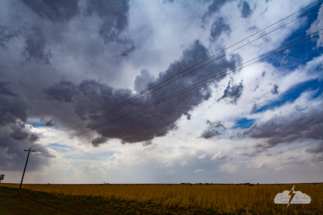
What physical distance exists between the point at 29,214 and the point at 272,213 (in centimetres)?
1823

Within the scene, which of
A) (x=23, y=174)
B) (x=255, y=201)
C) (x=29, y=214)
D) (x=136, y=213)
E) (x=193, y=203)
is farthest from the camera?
(x=23, y=174)

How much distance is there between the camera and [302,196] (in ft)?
53.1

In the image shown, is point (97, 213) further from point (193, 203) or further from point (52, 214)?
point (193, 203)

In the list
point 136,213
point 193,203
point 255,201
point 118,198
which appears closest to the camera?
point 136,213

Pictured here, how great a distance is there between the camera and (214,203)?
15.9 m

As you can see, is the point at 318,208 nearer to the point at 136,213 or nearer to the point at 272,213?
the point at 272,213

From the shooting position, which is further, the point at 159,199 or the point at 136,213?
the point at 159,199

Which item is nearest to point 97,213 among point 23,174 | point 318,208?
point 318,208

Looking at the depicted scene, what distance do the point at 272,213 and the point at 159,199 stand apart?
38.8 feet

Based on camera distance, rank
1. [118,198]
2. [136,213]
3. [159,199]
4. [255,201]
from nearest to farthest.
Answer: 1. [136,213]
2. [255,201]
3. [159,199]
4. [118,198]

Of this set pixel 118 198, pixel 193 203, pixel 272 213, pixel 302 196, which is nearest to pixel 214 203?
pixel 193 203

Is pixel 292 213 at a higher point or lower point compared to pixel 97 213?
higher

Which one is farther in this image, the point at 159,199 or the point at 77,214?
the point at 159,199

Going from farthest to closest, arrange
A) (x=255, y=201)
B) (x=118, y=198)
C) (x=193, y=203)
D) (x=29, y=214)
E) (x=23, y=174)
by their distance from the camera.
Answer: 1. (x=23, y=174)
2. (x=118, y=198)
3. (x=193, y=203)
4. (x=255, y=201)
5. (x=29, y=214)
